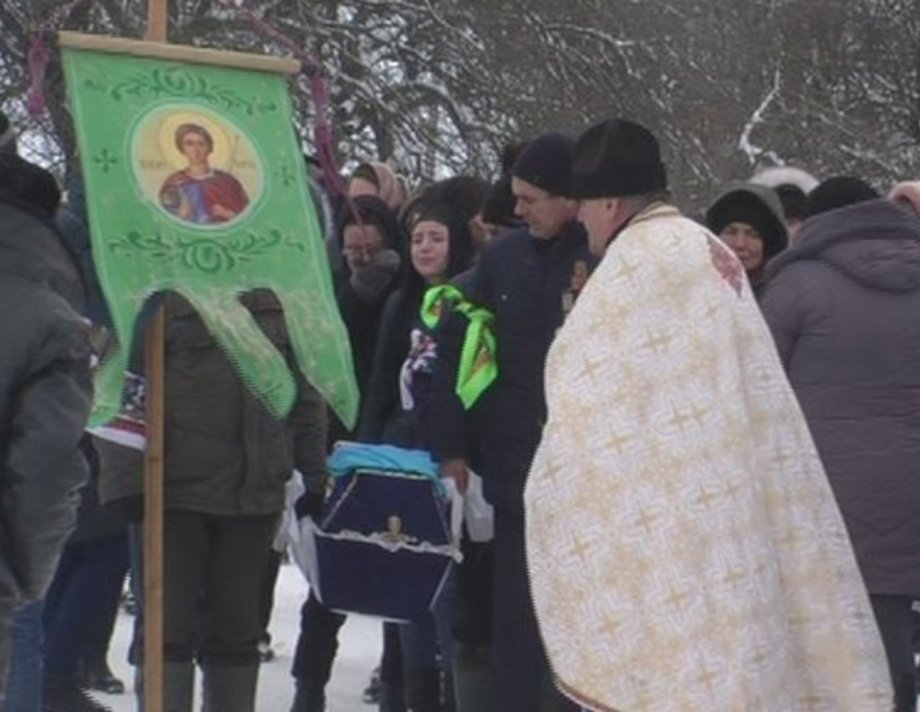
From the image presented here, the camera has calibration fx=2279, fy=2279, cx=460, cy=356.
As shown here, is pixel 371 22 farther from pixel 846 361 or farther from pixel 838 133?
pixel 846 361

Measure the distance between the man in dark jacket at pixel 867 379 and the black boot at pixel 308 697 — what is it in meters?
2.09

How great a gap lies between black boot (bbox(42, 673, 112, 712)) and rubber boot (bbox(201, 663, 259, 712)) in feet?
3.51

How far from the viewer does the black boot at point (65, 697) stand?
7238 millimetres

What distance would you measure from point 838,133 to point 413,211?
57.8ft

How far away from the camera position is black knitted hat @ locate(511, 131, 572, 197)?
6.19m

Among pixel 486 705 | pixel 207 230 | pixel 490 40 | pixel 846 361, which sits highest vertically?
pixel 490 40

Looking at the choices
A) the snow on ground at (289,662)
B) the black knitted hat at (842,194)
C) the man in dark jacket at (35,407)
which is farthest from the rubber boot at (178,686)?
the black knitted hat at (842,194)

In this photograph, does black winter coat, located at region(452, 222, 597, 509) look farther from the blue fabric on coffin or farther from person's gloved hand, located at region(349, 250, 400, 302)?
person's gloved hand, located at region(349, 250, 400, 302)

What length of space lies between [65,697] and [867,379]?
293 centimetres

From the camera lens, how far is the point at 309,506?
6.76 m

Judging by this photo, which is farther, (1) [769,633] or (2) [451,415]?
(2) [451,415]

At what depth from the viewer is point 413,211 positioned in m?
7.51

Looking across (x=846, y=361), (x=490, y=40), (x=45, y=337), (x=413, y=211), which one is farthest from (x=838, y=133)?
(x=45, y=337)

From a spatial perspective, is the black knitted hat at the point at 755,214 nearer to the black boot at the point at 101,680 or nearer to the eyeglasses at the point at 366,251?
the eyeglasses at the point at 366,251
